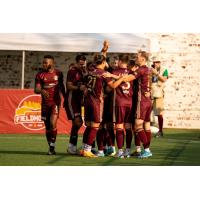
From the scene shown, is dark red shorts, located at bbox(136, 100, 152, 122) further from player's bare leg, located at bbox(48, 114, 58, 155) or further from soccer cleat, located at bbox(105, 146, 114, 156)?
player's bare leg, located at bbox(48, 114, 58, 155)

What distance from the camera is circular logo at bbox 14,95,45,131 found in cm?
1795

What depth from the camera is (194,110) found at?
2344 centimetres

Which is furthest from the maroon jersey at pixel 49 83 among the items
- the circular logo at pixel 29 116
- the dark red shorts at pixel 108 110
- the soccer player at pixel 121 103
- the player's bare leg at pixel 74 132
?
the circular logo at pixel 29 116

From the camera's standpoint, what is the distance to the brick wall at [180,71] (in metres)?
23.5

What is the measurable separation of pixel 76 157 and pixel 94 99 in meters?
0.92

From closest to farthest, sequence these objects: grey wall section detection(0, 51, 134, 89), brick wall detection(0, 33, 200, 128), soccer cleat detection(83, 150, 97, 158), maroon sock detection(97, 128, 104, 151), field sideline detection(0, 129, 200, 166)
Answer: field sideline detection(0, 129, 200, 166), soccer cleat detection(83, 150, 97, 158), maroon sock detection(97, 128, 104, 151), brick wall detection(0, 33, 200, 128), grey wall section detection(0, 51, 134, 89)

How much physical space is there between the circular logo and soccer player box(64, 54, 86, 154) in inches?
241

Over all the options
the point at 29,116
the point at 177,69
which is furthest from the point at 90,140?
the point at 177,69

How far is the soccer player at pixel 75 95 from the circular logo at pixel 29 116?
241 inches

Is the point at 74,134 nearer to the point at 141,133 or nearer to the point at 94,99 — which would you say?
the point at 94,99

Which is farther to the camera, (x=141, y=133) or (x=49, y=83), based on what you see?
(x=49, y=83)

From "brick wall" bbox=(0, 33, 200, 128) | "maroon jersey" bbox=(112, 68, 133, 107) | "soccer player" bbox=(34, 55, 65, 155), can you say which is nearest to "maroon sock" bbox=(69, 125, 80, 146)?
"soccer player" bbox=(34, 55, 65, 155)

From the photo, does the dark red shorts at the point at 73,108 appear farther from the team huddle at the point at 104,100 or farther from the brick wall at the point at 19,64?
the brick wall at the point at 19,64

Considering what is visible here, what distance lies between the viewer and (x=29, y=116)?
17969mm
